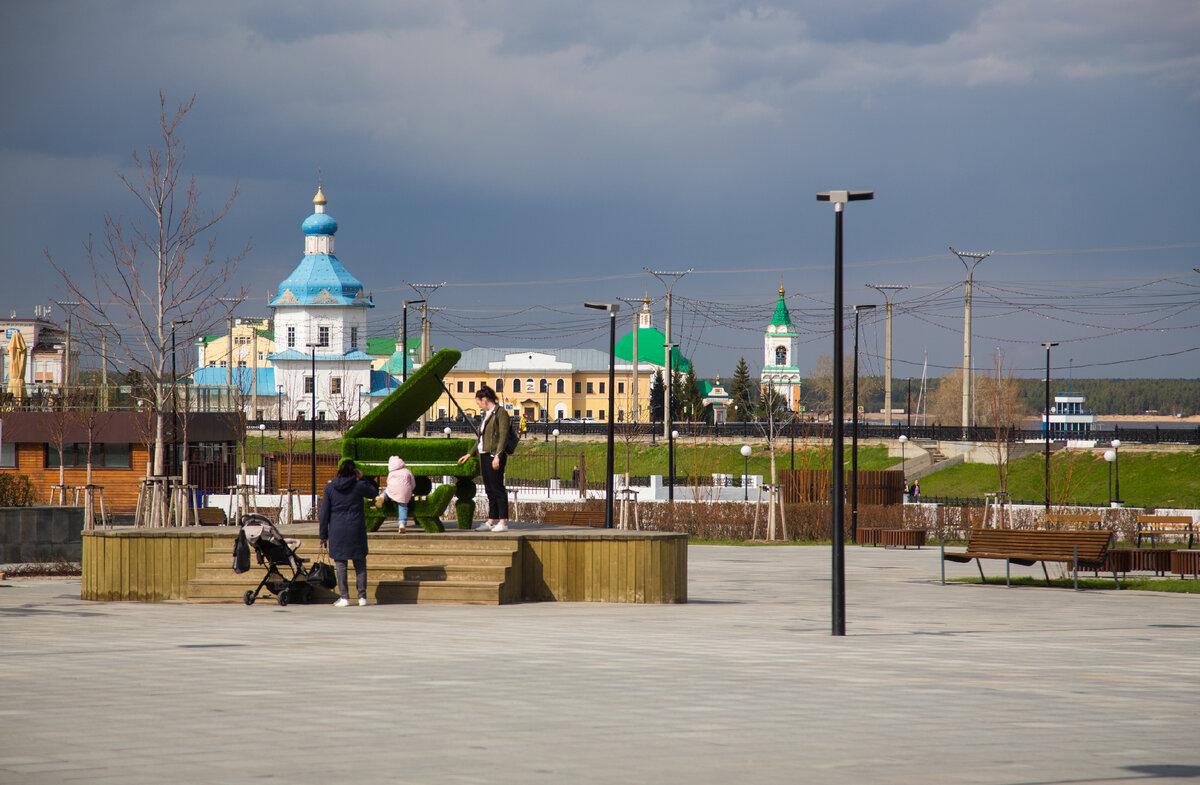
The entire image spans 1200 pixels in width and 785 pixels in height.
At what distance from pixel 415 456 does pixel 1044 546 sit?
986cm

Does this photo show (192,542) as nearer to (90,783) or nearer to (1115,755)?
(90,783)

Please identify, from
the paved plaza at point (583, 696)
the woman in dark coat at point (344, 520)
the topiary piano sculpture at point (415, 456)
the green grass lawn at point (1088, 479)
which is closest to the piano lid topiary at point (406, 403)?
the topiary piano sculpture at point (415, 456)

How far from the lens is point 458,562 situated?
575 inches

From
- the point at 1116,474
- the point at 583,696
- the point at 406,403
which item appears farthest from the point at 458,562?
the point at 1116,474

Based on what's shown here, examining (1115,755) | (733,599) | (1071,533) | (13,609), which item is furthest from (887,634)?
(13,609)

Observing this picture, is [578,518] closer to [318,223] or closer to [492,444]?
[492,444]

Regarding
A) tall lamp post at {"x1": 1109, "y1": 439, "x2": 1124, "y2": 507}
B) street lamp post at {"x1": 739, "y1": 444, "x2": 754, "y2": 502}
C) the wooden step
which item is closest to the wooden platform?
the wooden step

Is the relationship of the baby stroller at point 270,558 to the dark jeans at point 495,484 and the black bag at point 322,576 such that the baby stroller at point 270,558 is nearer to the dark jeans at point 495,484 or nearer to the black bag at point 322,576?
the black bag at point 322,576

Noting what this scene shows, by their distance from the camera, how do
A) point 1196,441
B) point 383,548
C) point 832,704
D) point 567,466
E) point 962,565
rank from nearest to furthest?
point 832,704
point 383,548
point 962,565
point 1196,441
point 567,466

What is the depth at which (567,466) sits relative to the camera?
81188mm

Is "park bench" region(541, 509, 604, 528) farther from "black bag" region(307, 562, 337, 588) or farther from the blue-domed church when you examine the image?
the blue-domed church

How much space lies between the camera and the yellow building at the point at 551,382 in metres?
144

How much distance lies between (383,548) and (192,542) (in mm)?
2421

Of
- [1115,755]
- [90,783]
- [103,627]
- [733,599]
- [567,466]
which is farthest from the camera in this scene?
[567,466]
